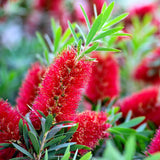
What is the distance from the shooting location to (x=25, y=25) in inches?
65.4

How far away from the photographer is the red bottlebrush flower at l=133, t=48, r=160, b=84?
1.00 metres

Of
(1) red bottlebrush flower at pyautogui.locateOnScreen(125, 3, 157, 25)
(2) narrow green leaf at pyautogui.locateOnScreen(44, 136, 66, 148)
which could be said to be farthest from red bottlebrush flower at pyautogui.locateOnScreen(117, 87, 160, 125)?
→ (1) red bottlebrush flower at pyautogui.locateOnScreen(125, 3, 157, 25)

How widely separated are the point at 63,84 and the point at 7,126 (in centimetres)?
12

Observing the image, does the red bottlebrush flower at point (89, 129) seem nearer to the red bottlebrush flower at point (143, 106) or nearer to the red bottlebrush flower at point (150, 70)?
the red bottlebrush flower at point (143, 106)

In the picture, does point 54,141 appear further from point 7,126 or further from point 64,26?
point 64,26

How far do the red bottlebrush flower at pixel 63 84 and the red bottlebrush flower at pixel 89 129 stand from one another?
0.12 ft

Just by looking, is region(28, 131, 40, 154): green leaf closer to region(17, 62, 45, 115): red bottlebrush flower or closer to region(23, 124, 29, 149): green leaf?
region(23, 124, 29, 149): green leaf

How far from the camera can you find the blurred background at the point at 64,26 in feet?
3.23

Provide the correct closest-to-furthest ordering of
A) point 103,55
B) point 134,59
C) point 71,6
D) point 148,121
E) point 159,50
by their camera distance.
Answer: point 148,121, point 103,55, point 159,50, point 134,59, point 71,6

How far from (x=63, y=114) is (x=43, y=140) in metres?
0.05

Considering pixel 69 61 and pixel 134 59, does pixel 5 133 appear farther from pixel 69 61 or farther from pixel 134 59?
pixel 134 59

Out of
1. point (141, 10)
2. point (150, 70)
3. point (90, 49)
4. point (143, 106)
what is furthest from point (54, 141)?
point (141, 10)

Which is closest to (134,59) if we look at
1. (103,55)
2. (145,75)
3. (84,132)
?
(145,75)

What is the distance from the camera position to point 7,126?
43cm
